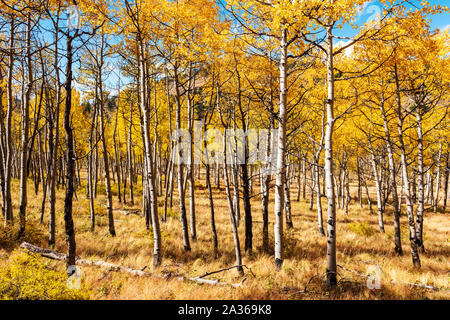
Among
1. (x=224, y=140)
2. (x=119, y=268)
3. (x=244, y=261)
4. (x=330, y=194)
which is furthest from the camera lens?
(x=244, y=261)

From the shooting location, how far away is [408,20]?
470 cm

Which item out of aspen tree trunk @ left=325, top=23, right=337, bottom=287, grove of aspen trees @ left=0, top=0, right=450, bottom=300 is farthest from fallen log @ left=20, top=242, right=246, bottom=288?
aspen tree trunk @ left=325, top=23, right=337, bottom=287

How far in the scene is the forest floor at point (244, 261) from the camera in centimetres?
444

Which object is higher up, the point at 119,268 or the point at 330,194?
the point at 330,194

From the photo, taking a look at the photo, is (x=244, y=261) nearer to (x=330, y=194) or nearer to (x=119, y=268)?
(x=119, y=268)

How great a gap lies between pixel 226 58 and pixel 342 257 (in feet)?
24.5

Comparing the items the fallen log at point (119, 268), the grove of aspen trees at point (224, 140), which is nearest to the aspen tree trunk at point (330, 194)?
the grove of aspen trees at point (224, 140)

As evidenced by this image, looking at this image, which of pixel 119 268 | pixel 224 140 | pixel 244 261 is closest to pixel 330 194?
pixel 224 140

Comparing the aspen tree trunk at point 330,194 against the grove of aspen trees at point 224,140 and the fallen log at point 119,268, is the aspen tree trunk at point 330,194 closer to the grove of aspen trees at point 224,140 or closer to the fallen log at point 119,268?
the grove of aspen trees at point 224,140

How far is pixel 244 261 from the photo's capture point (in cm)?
722

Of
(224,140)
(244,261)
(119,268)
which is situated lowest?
(244,261)

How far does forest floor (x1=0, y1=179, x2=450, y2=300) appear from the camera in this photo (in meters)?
4.44

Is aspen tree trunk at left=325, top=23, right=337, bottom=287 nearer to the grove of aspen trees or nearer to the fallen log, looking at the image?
the grove of aspen trees

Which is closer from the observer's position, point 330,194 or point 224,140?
point 330,194
